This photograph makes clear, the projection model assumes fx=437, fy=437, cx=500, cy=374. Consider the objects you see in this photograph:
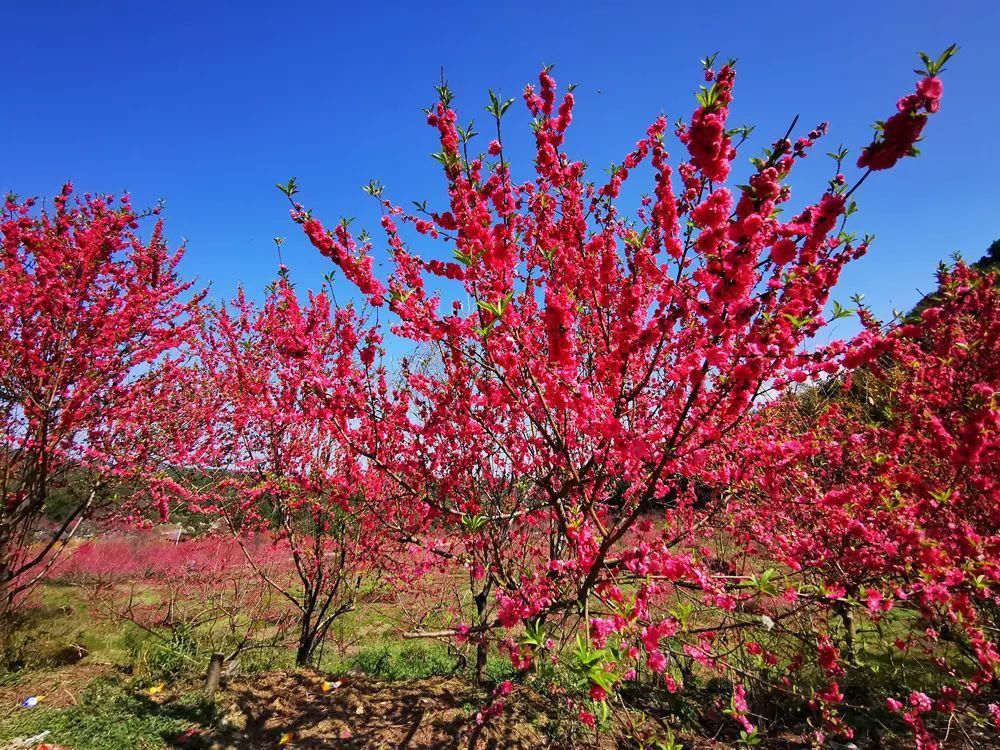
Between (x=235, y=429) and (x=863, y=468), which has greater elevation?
(x=235, y=429)

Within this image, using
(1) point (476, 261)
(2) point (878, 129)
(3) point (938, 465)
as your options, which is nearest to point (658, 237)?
(1) point (476, 261)

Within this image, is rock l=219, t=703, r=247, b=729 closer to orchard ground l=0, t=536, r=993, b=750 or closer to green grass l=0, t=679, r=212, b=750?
orchard ground l=0, t=536, r=993, b=750

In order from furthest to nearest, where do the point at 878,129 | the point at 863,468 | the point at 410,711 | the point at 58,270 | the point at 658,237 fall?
1. the point at 863,468
2. the point at 58,270
3. the point at 410,711
4. the point at 658,237
5. the point at 878,129

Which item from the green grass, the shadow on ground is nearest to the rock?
the shadow on ground

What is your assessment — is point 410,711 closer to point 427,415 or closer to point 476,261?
point 427,415

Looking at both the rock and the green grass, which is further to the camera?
the rock

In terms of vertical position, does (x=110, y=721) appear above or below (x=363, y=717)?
above

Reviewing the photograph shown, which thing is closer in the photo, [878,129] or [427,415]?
[878,129]

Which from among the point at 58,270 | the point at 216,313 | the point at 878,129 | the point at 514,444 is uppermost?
the point at 216,313

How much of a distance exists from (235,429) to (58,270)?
4031 millimetres

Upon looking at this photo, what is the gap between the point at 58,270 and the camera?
5418 millimetres

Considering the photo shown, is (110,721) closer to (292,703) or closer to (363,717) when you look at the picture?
(292,703)

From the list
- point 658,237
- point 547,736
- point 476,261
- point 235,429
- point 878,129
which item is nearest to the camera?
point 878,129

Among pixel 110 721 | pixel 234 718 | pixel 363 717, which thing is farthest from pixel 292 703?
pixel 110 721
